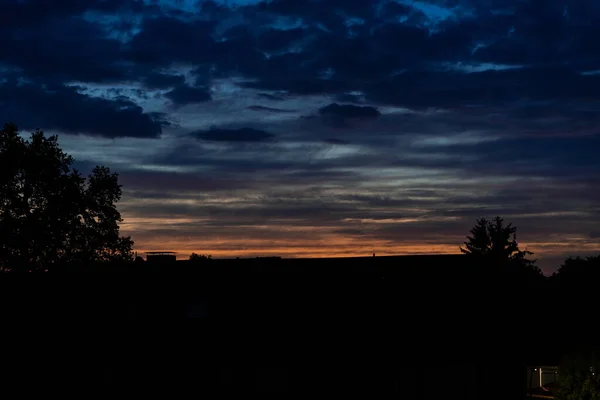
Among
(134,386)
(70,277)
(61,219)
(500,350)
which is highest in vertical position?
(61,219)

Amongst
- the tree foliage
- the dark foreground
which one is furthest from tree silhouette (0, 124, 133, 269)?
the tree foliage

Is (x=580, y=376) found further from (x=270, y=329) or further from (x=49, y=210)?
(x=49, y=210)

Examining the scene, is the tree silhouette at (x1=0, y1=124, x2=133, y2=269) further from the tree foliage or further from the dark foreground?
the tree foliage

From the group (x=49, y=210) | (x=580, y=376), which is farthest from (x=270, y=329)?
(x=49, y=210)

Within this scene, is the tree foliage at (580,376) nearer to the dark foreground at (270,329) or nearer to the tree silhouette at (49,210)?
the dark foreground at (270,329)

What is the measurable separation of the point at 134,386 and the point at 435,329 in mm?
11417

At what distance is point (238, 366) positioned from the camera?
29.5 m

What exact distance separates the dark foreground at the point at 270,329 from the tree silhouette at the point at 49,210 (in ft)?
79.2

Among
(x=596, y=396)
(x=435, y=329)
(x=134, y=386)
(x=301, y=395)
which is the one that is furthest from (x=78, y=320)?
(x=596, y=396)

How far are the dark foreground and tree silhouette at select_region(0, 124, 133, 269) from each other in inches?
950

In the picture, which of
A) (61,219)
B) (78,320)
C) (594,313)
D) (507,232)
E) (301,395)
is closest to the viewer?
(301,395)

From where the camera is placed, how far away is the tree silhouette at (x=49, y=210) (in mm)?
54375

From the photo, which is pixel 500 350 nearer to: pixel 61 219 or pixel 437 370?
pixel 437 370

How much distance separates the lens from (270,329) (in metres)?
30.7
